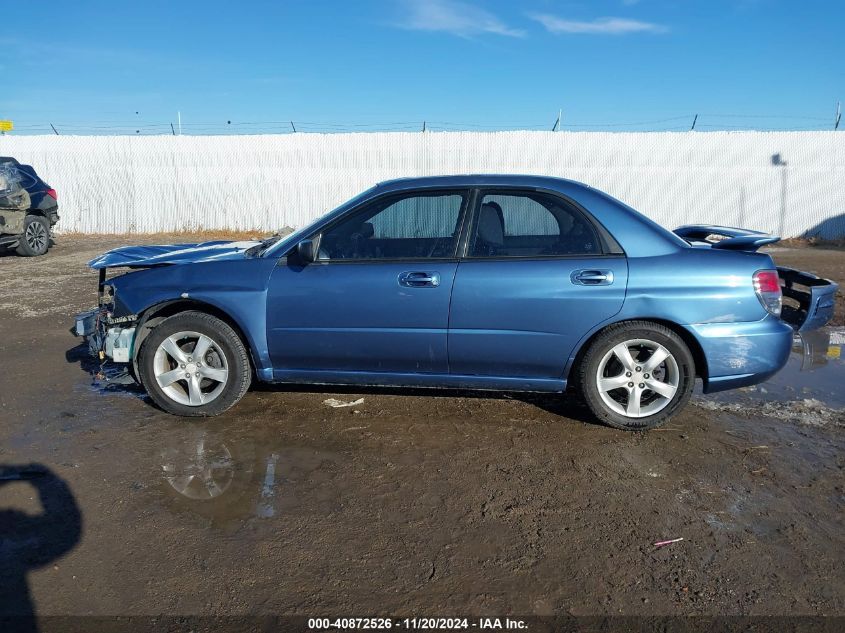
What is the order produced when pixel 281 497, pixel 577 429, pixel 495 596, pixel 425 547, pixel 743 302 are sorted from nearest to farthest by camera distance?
1. pixel 495 596
2. pixel 425 547
3. pixel 281 497
4. pixel 743 302
5. pixel 577 429

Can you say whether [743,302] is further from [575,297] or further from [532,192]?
[532,192]

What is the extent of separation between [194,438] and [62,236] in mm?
15758

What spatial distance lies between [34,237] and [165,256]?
32.5 ft

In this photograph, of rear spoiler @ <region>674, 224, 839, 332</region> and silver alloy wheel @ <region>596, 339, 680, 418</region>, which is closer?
silver alloy wheel @ <region>596, 339, 680, 418</region>

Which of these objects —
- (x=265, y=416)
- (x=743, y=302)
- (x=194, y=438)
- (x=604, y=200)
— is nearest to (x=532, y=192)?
(x=604, y=200)

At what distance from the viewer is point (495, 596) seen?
8.64ft

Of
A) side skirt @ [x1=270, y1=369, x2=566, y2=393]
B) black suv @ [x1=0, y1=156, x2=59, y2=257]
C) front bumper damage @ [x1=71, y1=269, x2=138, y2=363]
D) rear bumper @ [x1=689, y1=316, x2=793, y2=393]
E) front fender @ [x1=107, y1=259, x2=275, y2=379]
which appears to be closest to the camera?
rear bumper @ [x1=689, y1=316, x2=793, y2=393]

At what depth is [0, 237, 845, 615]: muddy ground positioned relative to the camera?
266 cm

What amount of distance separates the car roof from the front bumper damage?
2.03 meters

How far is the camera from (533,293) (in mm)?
4090

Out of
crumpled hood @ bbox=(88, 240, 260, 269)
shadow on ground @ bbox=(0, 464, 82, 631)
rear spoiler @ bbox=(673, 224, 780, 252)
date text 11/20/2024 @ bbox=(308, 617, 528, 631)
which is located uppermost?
rear spoiler @ bbox=(673, 224, 780, 252)

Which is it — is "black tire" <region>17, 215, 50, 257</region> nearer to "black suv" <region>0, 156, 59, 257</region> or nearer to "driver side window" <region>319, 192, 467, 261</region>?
"black suv" <region>0, 156, 59, 257</region>

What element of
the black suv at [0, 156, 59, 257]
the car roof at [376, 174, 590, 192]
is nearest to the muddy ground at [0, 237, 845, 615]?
the car roof at [376, 174, 590, 192]

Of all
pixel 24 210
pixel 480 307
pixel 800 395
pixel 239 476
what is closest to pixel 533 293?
pixel 480 307
